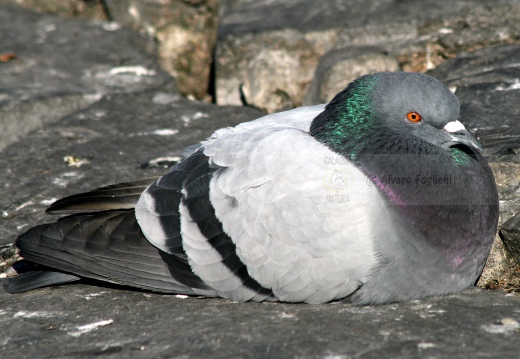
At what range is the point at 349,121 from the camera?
3689mm

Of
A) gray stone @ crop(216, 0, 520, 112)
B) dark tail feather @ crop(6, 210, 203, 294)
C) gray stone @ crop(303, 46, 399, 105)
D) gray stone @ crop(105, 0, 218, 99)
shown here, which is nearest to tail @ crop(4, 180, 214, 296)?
dark tail feather @ crop(6, 210, 203, 294)

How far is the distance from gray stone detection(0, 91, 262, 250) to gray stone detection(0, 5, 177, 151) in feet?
0.64

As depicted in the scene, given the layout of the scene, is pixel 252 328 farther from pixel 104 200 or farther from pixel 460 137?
pixel 460 137

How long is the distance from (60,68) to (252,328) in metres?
4.43

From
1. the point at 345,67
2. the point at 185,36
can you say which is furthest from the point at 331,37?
the point at 185,36

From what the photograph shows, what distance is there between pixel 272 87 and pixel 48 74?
215cm

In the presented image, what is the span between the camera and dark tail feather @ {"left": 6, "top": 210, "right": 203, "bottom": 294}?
3.68 meters

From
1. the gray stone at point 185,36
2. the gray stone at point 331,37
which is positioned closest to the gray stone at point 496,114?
the gray stone at point 331,37

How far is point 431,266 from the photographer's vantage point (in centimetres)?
339

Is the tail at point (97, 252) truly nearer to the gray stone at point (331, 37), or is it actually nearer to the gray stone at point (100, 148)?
the gray stone at point (100, 148)

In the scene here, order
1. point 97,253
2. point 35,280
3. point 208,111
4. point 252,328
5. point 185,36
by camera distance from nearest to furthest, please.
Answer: point 252,328 → point 97,253 → point 35,280 → point 208,111 → point 185,36

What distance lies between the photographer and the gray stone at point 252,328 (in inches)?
114

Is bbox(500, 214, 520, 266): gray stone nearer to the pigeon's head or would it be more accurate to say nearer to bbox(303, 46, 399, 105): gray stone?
the pigeon's head

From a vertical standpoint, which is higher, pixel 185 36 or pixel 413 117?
pixel 185 36
